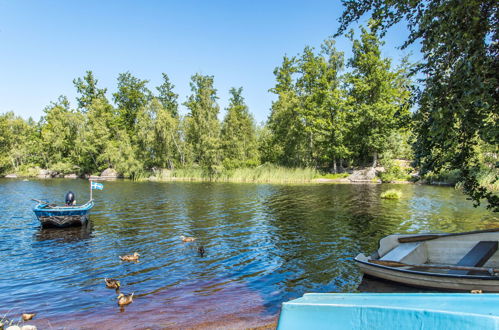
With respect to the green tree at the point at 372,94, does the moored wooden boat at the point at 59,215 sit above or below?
below

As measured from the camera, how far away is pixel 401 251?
897cm

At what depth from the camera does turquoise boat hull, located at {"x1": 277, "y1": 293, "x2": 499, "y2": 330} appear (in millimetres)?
2439

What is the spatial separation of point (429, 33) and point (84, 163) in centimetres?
7591

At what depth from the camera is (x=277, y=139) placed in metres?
58.1

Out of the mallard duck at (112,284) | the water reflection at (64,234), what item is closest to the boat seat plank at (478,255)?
the mallard duck at (112,284)

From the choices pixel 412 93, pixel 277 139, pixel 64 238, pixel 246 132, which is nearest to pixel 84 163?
pixel 246 132

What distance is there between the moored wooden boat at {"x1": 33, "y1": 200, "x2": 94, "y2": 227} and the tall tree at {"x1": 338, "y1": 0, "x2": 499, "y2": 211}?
54.2 ft

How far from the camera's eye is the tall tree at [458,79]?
5279 mm

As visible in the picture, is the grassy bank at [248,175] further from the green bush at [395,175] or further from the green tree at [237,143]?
the green bush at [395,175]

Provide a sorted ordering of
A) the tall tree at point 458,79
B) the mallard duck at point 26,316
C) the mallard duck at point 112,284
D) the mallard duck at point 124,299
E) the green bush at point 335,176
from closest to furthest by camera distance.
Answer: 1. the tall tree at point 458,79
2. the mallard duck at point 26,316
3. the mallard duck at point 124,299
4. the mallard duck at point 112,284
5. the green bush at point 335,176

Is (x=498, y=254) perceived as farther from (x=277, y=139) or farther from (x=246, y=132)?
(x=246, y=132)

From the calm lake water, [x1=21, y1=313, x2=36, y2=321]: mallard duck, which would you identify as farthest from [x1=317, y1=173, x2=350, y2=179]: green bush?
[x1=21, y1=313, x2=36, y2=321]: mallard duck

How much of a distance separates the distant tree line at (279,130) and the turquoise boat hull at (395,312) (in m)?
42.3

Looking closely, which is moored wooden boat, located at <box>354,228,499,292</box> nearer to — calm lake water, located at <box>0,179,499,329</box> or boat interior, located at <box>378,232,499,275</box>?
boat interior, located at <box>378,232,499,275</box>
